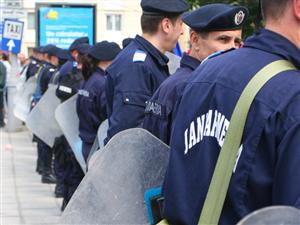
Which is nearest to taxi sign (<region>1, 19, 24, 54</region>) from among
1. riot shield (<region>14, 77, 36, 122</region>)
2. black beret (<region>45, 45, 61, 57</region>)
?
riot shield (<region>14, 77, 36, 122</region>)

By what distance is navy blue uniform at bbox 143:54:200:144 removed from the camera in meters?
3.19

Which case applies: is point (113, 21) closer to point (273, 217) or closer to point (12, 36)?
point (12, 36)

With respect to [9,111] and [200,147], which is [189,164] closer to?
[200,147]

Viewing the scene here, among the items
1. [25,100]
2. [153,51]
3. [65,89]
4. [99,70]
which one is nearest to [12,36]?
[25,100]

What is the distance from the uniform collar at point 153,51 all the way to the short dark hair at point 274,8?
7.24 feet

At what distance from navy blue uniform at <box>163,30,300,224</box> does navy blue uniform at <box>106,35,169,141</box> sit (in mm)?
1830

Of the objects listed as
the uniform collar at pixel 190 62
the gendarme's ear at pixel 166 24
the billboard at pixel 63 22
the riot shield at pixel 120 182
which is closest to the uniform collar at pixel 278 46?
the riot shield at pixel 120 182

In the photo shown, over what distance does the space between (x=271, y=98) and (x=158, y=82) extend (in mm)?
2345

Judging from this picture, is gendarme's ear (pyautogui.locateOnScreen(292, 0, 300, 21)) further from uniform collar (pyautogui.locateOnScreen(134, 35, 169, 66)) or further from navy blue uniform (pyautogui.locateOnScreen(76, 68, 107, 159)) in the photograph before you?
navy blue uniform (pyautogui.locateOnScreen(76, 68, 107, 159))

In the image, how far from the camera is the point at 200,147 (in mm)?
1945

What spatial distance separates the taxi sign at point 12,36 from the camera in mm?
15836

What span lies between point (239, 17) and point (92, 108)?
10.3 ft

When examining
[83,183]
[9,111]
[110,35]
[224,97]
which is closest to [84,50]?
[83,183]

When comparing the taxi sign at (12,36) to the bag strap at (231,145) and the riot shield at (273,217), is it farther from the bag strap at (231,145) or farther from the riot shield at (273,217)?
the riot shield at (273,217)
